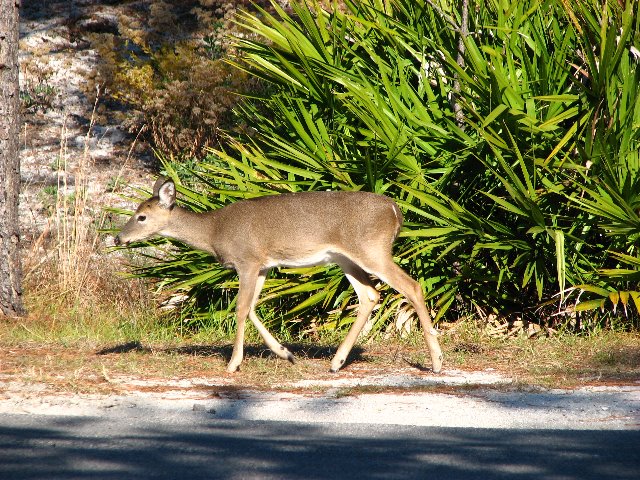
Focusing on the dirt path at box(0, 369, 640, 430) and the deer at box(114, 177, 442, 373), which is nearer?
the dirt path at box(0, 369, 640, 430)

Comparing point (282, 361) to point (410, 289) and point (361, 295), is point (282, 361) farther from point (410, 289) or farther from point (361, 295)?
point (410, 289)

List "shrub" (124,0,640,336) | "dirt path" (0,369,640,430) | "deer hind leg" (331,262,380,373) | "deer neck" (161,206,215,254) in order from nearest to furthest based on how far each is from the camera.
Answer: "dirt path" (0,369,640,430) → "deer hind leg" (331,262,380,373) → "deer neck" (161,206,215,254) → "shrub" (124,0,640,336)

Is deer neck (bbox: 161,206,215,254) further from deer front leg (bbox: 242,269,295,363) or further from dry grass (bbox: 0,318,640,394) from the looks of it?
dry grass (bbox: 0,318,640,394)

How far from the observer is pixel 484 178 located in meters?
9.98

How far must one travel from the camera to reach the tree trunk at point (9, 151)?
1053 cm

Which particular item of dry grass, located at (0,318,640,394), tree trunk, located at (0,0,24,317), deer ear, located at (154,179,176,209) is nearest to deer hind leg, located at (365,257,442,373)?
dry grass, located at (0,318,640,394)

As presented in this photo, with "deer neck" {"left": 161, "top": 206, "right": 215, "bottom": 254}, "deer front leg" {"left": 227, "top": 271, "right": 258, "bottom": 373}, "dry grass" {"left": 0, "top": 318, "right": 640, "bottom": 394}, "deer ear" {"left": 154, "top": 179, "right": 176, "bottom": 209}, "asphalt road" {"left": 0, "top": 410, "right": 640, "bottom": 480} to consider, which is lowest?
"dry grass" {"left": 0, "top": 318, "right": 640, "bottom": 394}

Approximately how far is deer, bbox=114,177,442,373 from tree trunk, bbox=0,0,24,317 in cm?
209

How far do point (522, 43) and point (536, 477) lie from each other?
5793mm

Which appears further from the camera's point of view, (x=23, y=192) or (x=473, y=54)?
(x=23, y=192)

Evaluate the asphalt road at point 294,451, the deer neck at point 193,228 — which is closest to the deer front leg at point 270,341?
the deer neck at point 193,228

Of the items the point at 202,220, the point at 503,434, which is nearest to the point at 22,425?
the point at 503,434

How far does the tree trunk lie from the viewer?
10.5 m

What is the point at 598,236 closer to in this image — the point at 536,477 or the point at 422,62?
the point at 422,62
